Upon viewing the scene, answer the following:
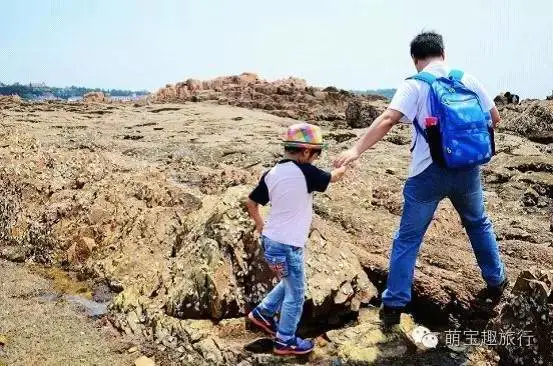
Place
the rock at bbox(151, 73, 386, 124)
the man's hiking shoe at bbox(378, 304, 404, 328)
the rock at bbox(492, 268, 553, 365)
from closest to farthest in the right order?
A: the rock at bbox(492, 268, 553, 365) → the man's hiking shoe at bbox(378, 304, 404, 328) → the rock at bbox(151, 73, 386, 124)

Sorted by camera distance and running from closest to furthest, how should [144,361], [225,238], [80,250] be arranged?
[144,361]
[225,238]
[80,250]

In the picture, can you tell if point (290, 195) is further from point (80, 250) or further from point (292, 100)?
point (292, 100)

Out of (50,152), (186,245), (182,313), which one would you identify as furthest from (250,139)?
(182,313)

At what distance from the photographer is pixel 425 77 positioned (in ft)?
16.3

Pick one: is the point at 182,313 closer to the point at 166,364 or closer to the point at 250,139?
the point at 166,364

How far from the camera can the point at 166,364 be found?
546 centimetres

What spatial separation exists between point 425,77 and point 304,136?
4.08ft

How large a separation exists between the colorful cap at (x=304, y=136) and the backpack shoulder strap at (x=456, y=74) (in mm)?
1416

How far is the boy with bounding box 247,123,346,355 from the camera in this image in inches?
194

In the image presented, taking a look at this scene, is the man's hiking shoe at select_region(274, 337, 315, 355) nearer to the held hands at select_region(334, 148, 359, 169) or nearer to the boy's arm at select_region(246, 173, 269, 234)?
the boy's arm at select_region(246, 173, 269, 234)

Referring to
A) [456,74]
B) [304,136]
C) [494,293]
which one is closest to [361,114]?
[494,293]

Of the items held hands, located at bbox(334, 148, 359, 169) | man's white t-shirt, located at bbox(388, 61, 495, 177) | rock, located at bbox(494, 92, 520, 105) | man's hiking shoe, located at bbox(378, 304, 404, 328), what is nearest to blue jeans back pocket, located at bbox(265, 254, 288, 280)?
held hands, located at bbox(334, 148, 359, 169)

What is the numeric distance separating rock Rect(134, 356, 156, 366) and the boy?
1.29 m

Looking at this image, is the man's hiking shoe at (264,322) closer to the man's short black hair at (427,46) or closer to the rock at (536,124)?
the man's short black hair at (427,46)
